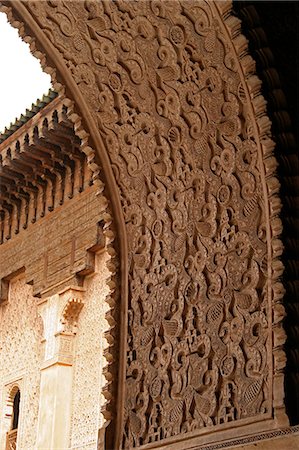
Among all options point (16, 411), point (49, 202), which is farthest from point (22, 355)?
point (49, 202)

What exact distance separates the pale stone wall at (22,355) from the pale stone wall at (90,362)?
2.30ft

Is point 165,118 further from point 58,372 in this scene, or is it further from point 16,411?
point 16,411

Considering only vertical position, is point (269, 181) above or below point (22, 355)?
below

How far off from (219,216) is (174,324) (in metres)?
0.38

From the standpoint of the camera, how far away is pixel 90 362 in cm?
809

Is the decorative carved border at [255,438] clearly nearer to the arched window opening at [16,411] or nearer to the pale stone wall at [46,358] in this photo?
the pale stone wall at [46,358]

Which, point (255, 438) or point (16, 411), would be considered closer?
point (255, 438)

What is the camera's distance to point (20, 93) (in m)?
12.6

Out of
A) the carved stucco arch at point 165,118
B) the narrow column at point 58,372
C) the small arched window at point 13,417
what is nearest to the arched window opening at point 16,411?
the small arched window at point 13,417

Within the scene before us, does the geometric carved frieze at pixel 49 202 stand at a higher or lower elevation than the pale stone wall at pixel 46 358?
higher

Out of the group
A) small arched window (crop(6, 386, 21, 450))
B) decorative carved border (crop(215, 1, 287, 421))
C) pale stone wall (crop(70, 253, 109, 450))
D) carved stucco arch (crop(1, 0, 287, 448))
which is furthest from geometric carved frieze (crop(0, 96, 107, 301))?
decorative carved border (crop(215, 1, 287, 421))

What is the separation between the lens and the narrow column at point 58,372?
8211 mm

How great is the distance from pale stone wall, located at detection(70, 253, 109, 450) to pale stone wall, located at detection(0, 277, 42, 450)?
702mm

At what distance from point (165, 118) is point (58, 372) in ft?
18.4
